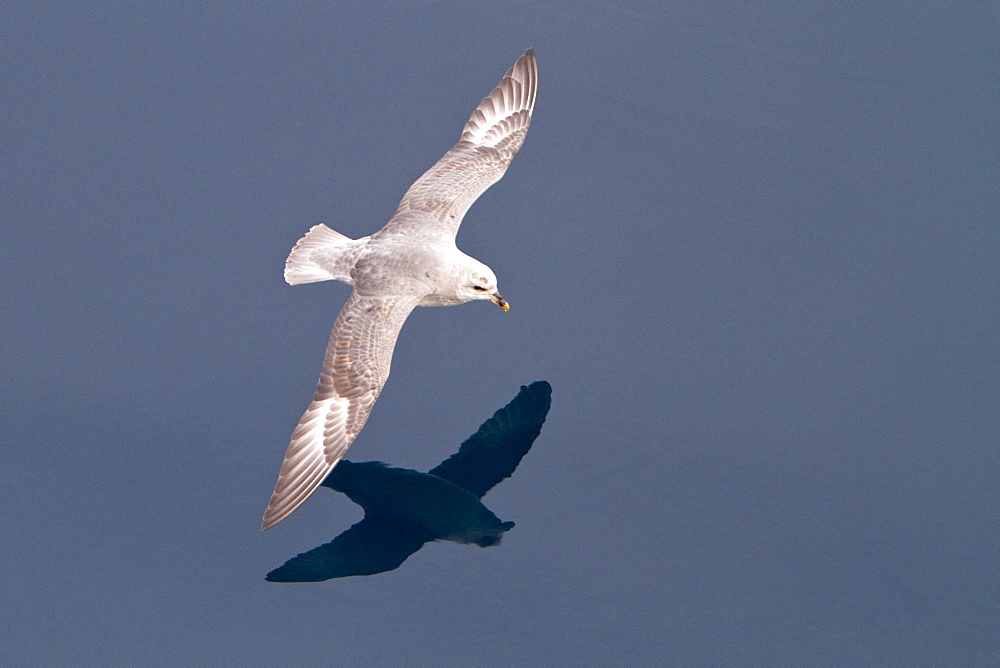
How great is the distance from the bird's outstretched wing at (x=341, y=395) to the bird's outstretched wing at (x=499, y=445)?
2.70 ft

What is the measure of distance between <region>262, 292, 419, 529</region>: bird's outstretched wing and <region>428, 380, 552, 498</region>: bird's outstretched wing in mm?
824

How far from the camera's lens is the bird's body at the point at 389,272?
9.29 metres

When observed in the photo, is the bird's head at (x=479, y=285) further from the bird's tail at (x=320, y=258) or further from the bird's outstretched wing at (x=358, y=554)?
the bird's outstretched wing at (x=358, y=554)

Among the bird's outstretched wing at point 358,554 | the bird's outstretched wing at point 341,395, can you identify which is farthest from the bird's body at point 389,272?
the bird's outstretched wing at point 358,554

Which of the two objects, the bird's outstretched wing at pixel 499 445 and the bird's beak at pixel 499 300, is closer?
the bird's outstretched wing at pixel 499 445


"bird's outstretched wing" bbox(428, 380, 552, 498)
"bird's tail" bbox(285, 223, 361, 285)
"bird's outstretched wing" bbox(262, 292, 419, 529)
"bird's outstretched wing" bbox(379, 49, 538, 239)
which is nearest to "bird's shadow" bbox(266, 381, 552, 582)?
"bird's outstretched wing" bbox(428, 380, 552, 498)

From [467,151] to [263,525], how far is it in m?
4.14

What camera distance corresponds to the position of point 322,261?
10.3 metres

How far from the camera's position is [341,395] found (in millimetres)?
9422

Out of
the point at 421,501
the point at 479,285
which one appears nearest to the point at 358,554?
the point at 421,501

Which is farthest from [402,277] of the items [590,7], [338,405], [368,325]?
[590,7]

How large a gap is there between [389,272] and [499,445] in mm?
1661

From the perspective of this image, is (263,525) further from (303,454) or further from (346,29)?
(346,29)

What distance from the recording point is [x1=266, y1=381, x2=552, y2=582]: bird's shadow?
356 inches
